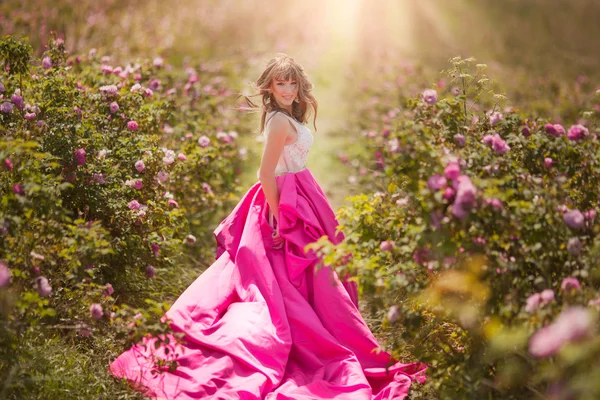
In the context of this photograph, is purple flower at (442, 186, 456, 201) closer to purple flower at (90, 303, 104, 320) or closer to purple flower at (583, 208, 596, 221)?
purple flower at (583, 208, 596, 221)

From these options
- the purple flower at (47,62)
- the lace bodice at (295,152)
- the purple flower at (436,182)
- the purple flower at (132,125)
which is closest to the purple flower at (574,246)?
the purple flower at (436,182)

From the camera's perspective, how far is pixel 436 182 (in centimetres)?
233

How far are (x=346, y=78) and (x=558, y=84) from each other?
3609mm

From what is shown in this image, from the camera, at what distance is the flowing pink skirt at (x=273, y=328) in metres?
2.97

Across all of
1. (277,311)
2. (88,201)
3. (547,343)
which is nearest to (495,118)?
(547,343)

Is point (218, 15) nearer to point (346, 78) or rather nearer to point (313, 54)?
point (313, 54)

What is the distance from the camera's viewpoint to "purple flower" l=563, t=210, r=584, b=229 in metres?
2.24

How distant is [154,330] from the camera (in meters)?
2.53

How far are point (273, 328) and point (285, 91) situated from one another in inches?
51.1

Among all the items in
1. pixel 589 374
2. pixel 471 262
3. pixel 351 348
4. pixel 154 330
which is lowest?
pixel 351 348

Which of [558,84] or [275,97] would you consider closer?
[275,97]

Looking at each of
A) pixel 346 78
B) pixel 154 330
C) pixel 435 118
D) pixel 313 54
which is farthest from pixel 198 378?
pixel 313 54

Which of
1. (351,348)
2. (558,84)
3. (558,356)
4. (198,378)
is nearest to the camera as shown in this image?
(558,356)

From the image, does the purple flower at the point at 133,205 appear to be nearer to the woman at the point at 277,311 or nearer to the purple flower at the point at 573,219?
the woman at the point at 277,311
